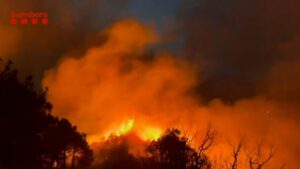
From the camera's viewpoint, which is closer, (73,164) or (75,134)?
(75,134)

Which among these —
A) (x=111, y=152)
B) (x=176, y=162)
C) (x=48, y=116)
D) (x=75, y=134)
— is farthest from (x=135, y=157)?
(x=48, y=116)

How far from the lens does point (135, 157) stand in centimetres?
15962

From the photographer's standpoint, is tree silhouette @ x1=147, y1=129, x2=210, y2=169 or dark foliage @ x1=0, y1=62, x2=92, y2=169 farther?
tree silhouette @ x1=147, y1=129, x2=210, y2=169

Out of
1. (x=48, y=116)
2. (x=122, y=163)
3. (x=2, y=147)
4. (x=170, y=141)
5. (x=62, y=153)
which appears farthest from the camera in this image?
(x=122, y=163)

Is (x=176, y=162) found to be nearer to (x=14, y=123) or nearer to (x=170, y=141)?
(x=170, y=141)

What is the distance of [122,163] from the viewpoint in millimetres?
152000

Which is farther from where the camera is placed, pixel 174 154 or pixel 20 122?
pixel 174 154

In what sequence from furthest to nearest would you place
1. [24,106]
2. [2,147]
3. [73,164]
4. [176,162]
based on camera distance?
[73,164], [176,162], [24,106], [2,147]

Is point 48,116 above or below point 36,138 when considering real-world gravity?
above

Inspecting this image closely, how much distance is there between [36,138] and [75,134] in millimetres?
34646

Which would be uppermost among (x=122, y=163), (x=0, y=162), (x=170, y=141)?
(x=122, y=163)

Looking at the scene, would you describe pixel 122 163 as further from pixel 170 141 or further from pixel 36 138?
pixel 36 138

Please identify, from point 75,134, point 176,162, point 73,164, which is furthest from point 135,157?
point 176,162

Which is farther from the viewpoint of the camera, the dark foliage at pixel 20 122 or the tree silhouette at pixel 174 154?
the tree silhouette at pixel 174 154
